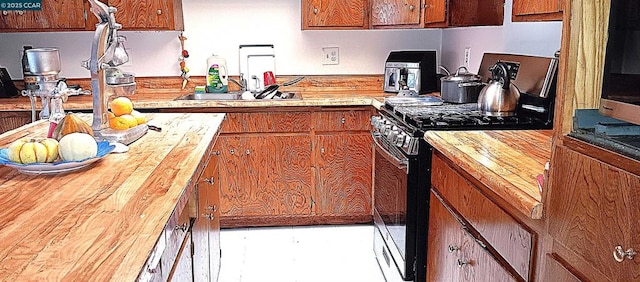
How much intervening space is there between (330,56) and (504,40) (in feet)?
4.26

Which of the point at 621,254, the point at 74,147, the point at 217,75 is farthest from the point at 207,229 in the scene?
the point at 217,75

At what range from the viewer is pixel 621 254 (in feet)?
3.02

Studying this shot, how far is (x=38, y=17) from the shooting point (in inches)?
129

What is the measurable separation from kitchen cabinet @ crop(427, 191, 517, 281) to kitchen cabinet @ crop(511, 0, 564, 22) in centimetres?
72

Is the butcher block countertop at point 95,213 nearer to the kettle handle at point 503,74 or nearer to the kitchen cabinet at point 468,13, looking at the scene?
the kettle handle at point 503,74

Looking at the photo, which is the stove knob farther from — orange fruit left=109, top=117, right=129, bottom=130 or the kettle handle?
orange fruit left=109, top=117, right=129, bottom=130

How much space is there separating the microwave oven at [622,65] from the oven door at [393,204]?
120 cm

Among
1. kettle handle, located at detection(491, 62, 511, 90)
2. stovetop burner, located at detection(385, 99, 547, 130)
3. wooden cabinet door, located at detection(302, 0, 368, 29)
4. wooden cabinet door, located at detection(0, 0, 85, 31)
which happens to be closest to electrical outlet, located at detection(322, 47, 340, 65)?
wooden cabinet door, located at detection(302, 0, 368, 29)

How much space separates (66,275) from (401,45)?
3.19 metres

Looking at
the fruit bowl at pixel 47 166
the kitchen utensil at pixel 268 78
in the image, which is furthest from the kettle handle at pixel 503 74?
the kitchen utensil at pixel 268 78

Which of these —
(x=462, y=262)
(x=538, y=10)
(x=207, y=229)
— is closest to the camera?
(x=462, y=262)

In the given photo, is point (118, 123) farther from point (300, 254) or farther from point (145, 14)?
point (145, 14)

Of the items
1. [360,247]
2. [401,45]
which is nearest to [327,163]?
[360,247]

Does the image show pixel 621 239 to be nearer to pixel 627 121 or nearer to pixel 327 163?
pixel 627 121
